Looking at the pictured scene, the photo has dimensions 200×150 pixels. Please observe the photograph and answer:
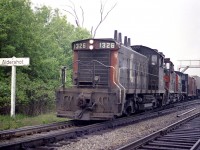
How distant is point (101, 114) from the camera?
10.8 metres

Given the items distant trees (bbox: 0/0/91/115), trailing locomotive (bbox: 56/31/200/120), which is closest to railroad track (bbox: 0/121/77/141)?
trailing locomotive (bbox: 56/31/200/120)

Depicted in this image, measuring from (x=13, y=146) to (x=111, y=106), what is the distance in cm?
482

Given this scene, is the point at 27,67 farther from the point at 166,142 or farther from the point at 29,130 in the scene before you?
the point at 166,142

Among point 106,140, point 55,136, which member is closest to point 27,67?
point 55,136

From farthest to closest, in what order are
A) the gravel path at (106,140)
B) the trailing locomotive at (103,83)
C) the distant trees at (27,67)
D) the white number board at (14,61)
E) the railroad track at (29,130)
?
the distant trees at (27,67), the white number board at (14,61), the trailing locomotive at (103,83), the railroad track at (29,130), the gravel path at (106,140)

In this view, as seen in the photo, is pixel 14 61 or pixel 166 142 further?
pixel 14 61

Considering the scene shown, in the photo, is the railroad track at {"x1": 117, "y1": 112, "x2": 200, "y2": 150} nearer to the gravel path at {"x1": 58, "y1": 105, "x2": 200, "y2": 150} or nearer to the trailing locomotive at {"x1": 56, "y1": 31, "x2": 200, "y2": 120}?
the gravel path at {"x1": 58, "y1": 105, "x2": 200, "y2": 150}

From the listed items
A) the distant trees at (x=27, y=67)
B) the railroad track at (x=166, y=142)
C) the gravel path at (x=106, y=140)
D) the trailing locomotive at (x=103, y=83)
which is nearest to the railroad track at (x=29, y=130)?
the trailing locomotive at (x=103, y=83)

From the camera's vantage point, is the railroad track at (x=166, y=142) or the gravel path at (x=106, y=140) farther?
the gravel path at (x=106, y=140)

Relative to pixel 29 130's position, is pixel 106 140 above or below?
below

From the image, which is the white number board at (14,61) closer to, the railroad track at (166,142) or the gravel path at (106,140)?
the gravel path at (106,140)

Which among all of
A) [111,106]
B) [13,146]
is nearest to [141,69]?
[111,106]

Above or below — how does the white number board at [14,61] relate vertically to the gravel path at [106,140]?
above

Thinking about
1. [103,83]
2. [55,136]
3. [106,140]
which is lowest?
[106,140]
